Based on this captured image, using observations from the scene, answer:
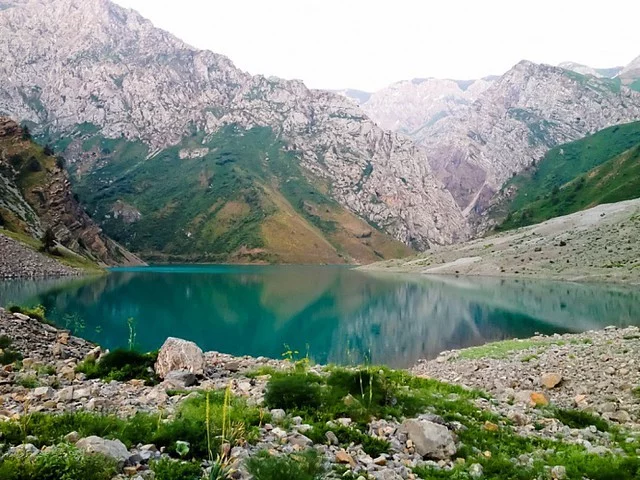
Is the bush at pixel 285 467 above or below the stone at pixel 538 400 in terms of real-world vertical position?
above

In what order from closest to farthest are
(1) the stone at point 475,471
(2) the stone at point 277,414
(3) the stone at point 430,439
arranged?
(1) the stone at point 475,471, (3) the stone at point 430,439, (2) the stone at point 277,414

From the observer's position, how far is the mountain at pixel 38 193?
375 ft

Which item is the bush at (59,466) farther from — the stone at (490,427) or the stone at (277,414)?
the stone at (490,427)

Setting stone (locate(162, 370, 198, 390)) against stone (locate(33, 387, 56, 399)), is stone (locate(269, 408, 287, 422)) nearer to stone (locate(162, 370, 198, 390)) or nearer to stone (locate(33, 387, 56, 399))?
stone (locate(162, 370, 198, 390))

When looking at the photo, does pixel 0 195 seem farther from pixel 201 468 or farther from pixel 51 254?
pixel 201 468

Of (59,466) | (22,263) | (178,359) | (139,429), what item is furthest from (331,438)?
(22,263)

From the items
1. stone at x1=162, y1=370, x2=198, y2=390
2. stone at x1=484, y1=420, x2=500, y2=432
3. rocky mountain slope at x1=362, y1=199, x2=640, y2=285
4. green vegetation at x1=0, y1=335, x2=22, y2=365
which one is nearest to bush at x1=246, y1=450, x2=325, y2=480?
stone at x1=484, y1=420, x2=500, y2=432

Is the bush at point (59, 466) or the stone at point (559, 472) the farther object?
the stone at point (559, 472)

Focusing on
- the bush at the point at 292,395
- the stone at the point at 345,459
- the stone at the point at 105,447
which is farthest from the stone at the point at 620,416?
the stone at the point at 105,447

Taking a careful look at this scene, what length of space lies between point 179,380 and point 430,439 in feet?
22.2

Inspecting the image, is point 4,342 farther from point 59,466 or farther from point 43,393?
point 59,466

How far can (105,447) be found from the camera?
6113 millimetres

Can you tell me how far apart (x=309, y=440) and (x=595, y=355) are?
17436 mm

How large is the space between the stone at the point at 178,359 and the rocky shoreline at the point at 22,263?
76.4 meters
